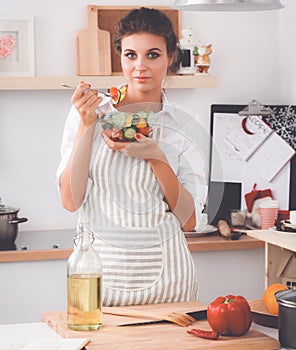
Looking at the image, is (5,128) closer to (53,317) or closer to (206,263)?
(206,263)

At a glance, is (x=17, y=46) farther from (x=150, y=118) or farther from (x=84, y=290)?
(x=84, y=290)

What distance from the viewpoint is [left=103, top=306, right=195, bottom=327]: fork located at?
77.2 inches

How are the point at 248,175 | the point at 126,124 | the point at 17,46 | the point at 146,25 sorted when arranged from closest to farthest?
1. the point at 126,124
2. the point at 146,25
3. the point at 17,46
4. the point at 248,175

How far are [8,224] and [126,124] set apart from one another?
1.33 metres

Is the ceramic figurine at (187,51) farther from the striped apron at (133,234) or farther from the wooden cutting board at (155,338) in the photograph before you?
the wooden cutting board at (155,338)

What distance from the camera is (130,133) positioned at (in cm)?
201

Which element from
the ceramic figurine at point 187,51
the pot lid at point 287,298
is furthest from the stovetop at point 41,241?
the pot lid at point 287,298

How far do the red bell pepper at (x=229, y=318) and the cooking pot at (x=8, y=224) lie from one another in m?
1.48

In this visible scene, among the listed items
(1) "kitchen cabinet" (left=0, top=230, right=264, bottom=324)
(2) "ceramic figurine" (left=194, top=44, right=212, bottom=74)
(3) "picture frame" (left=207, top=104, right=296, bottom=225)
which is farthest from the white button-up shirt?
(3) "picture frame" (left=207, top=104, right=296, bottom=225)

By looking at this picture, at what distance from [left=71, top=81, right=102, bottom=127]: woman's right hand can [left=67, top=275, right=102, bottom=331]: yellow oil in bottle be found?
1.36 ft

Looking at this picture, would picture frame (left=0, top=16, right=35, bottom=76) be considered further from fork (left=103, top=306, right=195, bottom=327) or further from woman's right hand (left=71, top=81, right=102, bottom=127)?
fork (left=103, top=306, right=195, bottom=327)

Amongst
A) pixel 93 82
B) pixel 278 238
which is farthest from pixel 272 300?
pixel 93 82

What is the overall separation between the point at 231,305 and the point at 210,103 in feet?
6.31

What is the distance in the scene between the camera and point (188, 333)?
1883 mm
